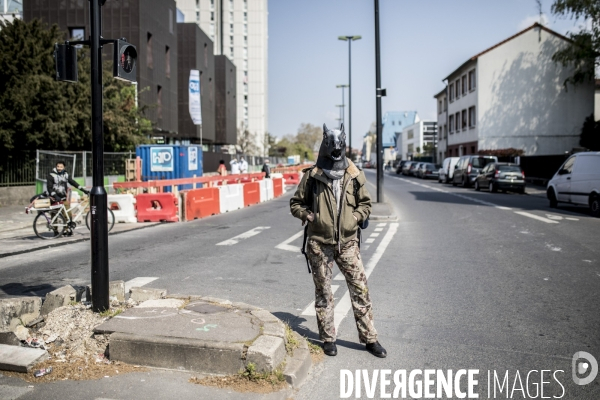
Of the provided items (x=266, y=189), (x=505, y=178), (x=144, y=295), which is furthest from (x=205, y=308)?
(x=505, y=178)

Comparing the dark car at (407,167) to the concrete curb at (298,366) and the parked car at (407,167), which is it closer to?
the parked car at (407,167)

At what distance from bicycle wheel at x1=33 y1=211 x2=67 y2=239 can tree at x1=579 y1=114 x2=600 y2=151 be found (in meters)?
38.3

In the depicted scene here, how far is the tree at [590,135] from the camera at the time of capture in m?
41.8

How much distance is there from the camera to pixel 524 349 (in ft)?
16.5

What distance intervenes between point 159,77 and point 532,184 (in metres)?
29.8

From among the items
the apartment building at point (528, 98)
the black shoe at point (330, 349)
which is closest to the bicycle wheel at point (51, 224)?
the black shoe at point (330, 349)

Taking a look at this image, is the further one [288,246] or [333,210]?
[288,246]

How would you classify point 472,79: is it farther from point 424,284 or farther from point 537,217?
point 424,284

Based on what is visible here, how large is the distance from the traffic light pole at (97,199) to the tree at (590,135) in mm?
42143

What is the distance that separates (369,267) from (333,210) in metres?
4.43

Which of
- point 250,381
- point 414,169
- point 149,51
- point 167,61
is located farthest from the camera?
point 414,169

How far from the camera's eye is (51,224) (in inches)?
522

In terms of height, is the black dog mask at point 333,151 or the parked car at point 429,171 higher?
the black dog mask at point 333,151

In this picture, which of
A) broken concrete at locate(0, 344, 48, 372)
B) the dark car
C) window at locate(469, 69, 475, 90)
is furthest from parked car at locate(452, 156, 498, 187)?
broken concrete at locate(0, 344, 48, 372)
